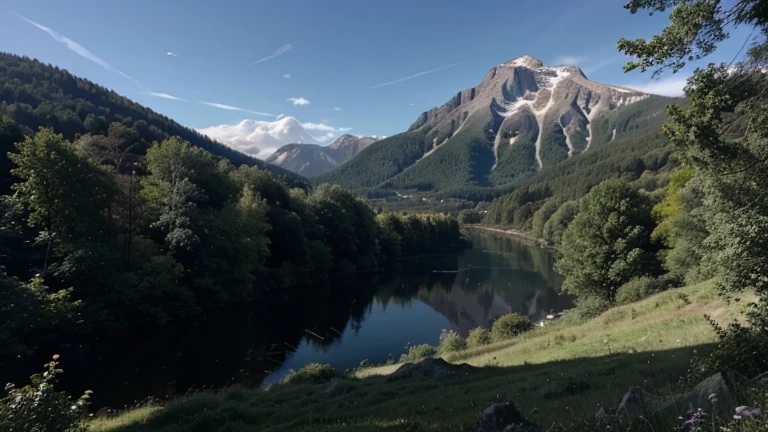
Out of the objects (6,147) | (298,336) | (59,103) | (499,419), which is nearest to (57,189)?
(6,147)

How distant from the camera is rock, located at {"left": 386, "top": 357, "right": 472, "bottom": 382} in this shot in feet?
65.5

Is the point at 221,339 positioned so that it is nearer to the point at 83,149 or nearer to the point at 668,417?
the point at 83,149

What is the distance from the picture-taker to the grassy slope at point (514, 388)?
11672 millimetres

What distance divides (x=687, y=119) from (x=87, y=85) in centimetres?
22100

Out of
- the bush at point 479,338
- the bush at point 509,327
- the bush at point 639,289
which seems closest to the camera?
the bush at point 639,289

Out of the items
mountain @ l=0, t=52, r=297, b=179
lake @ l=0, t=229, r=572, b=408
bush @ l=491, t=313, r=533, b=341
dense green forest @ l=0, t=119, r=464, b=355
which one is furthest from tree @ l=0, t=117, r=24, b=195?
bush @ l=491, t=313, r=533, b=341

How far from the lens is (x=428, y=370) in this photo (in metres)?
20.3

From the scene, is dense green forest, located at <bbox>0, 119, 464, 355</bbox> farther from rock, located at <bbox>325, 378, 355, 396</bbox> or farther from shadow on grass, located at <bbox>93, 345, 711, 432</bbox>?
rock, located at <bbox>325, 378, 355, 396</bbox>

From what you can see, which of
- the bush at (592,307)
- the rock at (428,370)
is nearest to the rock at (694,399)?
the rock at (428,370)

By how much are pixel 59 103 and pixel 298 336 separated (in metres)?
136

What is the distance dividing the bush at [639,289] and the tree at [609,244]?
2.05 metres

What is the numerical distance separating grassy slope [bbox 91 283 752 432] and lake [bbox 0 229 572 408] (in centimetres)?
1220

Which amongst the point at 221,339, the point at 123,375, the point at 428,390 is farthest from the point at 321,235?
the point at 428,390

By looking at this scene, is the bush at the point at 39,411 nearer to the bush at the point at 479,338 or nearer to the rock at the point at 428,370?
the rock at the point at 428,370
